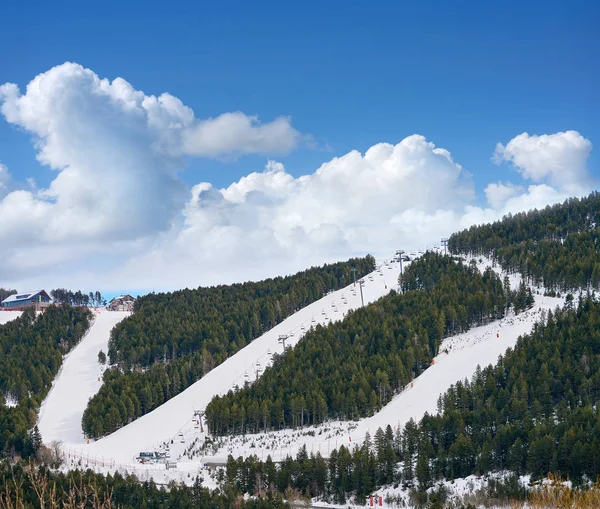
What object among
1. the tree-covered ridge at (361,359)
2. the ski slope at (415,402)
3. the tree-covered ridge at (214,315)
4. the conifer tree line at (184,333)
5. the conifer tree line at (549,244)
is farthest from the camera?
the tree-covered ridge at (214,315)

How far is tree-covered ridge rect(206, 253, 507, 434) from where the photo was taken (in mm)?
94312

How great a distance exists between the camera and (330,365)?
10525 cm

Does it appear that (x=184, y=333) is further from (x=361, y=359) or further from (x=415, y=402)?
(x=415, y=402)

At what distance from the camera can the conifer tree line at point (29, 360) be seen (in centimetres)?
9481

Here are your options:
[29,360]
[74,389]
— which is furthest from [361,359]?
[29,360]

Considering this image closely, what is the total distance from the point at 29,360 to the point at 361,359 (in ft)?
197

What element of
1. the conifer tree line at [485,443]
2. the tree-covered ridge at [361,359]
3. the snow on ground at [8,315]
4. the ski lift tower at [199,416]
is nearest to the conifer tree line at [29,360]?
the ski lift tower at [199,416]

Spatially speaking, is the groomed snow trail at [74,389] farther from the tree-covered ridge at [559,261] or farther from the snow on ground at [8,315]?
the tree-covered ridge at [559,261]

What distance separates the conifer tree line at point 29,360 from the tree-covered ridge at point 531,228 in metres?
87.8

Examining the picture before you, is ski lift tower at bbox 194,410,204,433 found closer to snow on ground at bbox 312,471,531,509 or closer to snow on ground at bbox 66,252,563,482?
snow on ground at bbox 66,252,563,482

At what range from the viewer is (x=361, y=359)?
10525 cm

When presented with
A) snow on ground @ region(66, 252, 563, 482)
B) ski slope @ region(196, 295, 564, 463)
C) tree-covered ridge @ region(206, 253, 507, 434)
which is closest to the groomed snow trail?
snow on ground @ region(66, 252, 563, 482)

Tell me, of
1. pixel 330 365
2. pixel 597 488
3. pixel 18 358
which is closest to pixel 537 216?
pixel 330 365

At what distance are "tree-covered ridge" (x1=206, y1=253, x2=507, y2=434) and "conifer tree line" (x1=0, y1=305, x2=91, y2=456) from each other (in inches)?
988
